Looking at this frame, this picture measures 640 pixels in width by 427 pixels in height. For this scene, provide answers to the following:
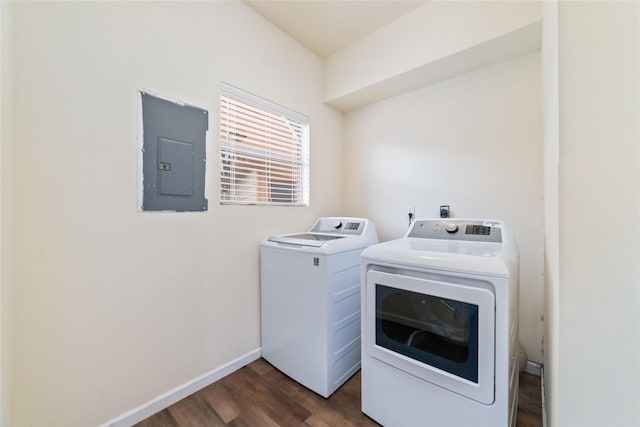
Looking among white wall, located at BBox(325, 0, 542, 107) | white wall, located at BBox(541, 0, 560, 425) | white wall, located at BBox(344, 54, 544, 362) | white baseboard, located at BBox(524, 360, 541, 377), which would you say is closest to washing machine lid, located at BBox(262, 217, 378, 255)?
white wall, located at BBox(344, 54, 544, 362)

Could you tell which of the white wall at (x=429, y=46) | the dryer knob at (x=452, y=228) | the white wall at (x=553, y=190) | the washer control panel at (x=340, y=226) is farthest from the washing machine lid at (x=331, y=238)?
the white wall at (x=429, y=46)

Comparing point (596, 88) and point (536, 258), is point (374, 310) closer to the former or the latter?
point (596, 88)

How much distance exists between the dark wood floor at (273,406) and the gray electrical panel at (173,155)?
1.20 metres

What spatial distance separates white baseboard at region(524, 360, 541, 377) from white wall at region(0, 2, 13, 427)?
2.86m

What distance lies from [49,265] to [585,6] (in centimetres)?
216

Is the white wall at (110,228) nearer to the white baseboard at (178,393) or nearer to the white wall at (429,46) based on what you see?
the white baseboard at (178,393)

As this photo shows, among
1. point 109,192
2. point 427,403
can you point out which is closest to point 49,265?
point 109,192

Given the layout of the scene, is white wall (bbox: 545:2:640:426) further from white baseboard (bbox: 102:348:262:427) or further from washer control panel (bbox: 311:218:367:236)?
white baseboard (bbox: 102:348:262:427)

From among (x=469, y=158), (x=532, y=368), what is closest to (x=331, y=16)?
(x=469, y=158)

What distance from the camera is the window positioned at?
1834mm

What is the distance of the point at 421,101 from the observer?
2.23 metres

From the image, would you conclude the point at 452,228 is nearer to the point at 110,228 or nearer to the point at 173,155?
the point at 173,155

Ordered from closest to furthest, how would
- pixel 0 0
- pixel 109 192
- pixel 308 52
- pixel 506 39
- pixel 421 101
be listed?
pixel 0 0, pixel 109 192, pixel 506 39, pixel 421 101, pixel 308 52

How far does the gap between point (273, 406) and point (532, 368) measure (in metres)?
1.81
